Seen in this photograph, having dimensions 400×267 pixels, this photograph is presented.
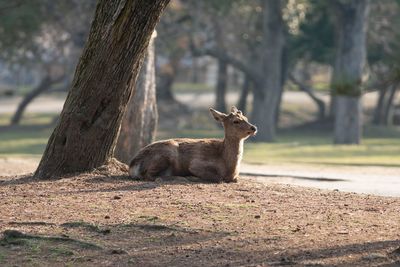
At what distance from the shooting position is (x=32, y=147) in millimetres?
37375

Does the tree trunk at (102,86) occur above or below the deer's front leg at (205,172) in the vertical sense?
above

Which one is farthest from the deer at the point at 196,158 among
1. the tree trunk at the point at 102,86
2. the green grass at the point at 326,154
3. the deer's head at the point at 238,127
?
the green grass at the point at 326,154

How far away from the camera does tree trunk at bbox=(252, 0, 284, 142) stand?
148 feet

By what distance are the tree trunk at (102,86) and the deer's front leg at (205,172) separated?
1.24 metres

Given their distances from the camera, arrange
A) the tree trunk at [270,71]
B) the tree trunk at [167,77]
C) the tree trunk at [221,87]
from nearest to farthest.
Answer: the tree trunk at [270,71] < the tree trunk at [167,77] < the tree trunk at [221,87]

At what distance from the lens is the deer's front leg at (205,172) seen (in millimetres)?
15703

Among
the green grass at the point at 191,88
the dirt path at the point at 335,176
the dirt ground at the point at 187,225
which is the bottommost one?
the dirt ground at the point at 187,225

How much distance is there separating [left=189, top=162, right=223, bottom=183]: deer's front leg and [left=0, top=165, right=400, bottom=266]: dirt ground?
26.5 inches

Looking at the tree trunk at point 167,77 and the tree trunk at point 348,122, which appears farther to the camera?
the tree trunk at point 167,77

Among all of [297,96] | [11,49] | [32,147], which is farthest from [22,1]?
[297,96]

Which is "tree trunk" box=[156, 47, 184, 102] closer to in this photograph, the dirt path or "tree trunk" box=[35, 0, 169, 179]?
the dirt path

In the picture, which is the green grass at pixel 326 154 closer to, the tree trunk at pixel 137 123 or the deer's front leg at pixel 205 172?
the tree trunk at pixel 137 123

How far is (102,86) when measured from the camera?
1465 centimetres

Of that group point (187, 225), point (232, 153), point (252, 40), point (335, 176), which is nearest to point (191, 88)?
point (252, 40)
